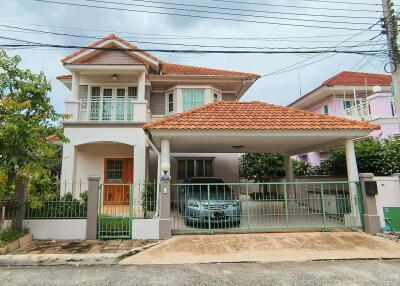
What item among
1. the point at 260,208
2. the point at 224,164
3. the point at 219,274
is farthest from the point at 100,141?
the point at 219,274

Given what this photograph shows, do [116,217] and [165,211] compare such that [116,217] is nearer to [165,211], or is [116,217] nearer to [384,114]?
[165,211]

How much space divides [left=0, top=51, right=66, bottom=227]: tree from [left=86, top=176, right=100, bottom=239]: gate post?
1.28 m

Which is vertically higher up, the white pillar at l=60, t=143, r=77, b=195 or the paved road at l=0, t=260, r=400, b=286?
the white pillar at l=60, t=143, r=77, b=195

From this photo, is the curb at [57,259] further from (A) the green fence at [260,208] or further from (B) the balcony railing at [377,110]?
(B) the balcony railing at [377,110]

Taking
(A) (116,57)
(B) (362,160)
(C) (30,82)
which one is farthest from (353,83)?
(C) (30,82)

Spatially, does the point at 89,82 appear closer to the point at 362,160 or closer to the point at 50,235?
the point at 50,235

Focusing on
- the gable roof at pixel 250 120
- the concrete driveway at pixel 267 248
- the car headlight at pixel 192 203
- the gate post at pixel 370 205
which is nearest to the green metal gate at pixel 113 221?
the concrete driveway at pixel 267 248

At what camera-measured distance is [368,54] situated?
9586 millimetres

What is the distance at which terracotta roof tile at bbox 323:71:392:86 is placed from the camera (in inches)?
815

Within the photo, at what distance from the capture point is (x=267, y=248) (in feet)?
23.4

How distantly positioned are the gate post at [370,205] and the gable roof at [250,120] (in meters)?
1.73

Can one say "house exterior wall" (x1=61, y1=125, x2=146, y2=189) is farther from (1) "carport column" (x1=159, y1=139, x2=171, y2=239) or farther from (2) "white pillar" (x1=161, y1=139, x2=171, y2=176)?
(1) "carport column" (x1=159, y1=139, x2=171, y2=239)

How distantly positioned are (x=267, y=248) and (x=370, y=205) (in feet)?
13.0

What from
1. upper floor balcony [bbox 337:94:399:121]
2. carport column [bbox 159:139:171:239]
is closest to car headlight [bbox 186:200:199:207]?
carport column [bbox 159:139:171:239]
